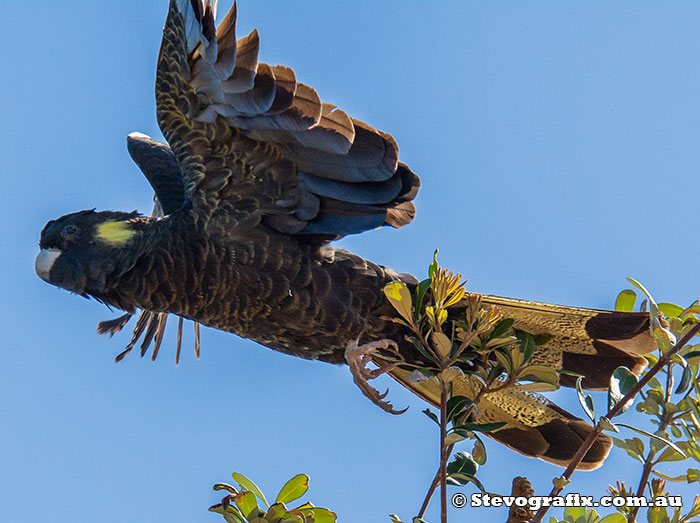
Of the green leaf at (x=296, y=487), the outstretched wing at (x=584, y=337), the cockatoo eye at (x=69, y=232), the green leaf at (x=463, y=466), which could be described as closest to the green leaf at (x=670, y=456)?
the green leaf at (x=463, y=466)

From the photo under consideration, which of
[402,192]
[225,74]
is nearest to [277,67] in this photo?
[225,74]

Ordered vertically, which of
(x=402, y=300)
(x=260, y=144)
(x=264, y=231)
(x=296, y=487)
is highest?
(x=260, y=144)

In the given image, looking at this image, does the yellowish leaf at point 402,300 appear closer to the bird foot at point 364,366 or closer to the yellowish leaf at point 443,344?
the yellowish leaf at point 443,344

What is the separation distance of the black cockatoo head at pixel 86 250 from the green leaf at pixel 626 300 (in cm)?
243

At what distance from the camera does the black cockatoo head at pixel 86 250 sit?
431cm

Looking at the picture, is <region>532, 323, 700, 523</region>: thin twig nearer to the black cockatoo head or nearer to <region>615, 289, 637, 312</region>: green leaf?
<region>615, 289, 637, 312</region>: green leaf

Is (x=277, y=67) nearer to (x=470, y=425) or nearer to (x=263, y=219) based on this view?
(x=263, y=219)

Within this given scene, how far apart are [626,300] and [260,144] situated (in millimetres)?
1954

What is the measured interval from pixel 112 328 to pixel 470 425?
136 inches

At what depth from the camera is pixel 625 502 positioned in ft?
9.12

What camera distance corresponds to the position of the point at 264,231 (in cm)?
436

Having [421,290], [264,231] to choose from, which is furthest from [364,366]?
[421,290]

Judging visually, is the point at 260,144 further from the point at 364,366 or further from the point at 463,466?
the point at 463,466

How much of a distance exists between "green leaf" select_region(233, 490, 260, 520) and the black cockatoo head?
1959 millimetres
